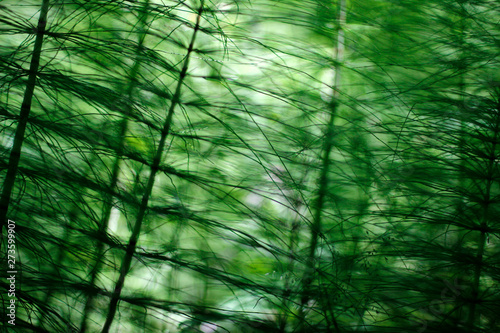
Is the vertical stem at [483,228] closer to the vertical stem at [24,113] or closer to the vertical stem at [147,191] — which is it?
the vertical stem at [147,191]

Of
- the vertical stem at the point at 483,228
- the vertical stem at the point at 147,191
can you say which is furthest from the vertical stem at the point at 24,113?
the vertical stem at the point at 483,228

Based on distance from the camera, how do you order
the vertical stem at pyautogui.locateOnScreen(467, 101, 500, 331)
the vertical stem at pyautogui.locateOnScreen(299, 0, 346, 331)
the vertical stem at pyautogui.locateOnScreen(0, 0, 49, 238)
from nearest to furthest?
1. the vertical stem at pyautogui.locateOnScreen(0, 0, 49, 238)
2. the vertical stem at pyautogui.locateOnScreen(467, 101, 500, 331)
3. the vertical stem at pyautogui.locateOnScreen(299, 0, 346, 331)

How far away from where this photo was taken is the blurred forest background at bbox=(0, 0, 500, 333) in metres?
1.79

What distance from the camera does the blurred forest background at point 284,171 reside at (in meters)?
1.79

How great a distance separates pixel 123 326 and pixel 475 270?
186 cm

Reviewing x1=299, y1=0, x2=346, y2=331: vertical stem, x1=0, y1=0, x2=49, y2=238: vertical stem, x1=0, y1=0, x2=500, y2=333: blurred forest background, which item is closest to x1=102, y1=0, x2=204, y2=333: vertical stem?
x1=0, y1=0, x2=500, y2=333: blurred forest background

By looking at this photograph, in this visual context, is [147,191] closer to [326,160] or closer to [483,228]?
[326,160]

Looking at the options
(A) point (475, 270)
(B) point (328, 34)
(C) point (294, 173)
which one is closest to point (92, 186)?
(C) point (294, 173)

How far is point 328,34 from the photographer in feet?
6.47

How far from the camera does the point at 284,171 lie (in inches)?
79.8

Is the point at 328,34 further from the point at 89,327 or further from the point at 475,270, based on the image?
the point at 89,327

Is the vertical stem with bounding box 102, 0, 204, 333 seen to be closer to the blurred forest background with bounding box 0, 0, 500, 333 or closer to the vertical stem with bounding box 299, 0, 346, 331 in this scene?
the blurred forest background with bounding box 0, 0, 500, 333

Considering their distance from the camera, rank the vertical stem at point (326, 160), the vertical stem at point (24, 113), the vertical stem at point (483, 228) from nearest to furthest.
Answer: the vertical stem at point (24, 113), the vertical stem at point (483, 228), the vertical stem at point (326, 160)

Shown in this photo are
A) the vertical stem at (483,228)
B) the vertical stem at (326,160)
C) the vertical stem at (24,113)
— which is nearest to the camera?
the vertical stem at (24,113)
